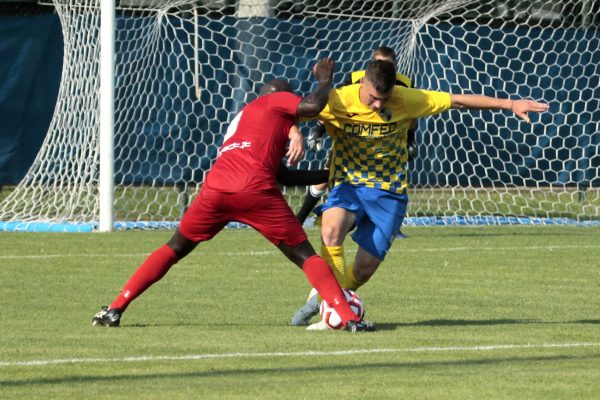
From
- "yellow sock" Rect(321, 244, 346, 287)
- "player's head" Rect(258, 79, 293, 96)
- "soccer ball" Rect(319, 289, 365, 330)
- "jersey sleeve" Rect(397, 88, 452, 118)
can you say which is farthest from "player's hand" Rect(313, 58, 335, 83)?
"soccer ball" Rect(319, 289, 365, 330)

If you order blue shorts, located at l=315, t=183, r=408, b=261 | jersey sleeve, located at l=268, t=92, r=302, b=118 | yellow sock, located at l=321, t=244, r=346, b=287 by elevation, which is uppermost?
jersey sleeve, located at l=268, t=92, r=302, b=118

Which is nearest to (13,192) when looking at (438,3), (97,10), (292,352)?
(97,10)

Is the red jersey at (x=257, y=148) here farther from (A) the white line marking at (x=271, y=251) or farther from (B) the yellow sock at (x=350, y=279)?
(A) the white line marking at (x=271, y=251)

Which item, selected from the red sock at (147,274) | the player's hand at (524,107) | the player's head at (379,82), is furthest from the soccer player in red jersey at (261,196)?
the player's hand at (524,107)

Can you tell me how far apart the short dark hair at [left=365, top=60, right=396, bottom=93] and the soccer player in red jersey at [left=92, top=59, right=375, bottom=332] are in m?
0.26

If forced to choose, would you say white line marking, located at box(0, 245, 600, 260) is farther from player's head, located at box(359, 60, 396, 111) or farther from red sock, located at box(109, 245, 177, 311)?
player's head, located at box(359, 60, 396, 111)

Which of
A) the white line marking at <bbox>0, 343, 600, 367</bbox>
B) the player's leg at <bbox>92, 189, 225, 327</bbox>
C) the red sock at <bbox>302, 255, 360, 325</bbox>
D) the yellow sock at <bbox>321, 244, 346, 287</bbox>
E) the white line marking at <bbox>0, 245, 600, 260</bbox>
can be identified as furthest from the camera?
the white line marking at <bbox>0, 245, 600, 260</bbox>

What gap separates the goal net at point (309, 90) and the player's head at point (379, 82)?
25.4ft

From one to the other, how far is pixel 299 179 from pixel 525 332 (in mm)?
1669

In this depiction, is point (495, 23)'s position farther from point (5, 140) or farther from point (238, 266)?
point (238, 266)

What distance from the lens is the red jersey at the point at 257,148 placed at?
27.2 ft

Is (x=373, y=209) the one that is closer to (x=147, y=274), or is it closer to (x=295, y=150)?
(x=295, y=150)

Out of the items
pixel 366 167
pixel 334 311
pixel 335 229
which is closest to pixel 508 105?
pixel 366 167

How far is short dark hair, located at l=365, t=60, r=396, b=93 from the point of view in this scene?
27.3 feet
